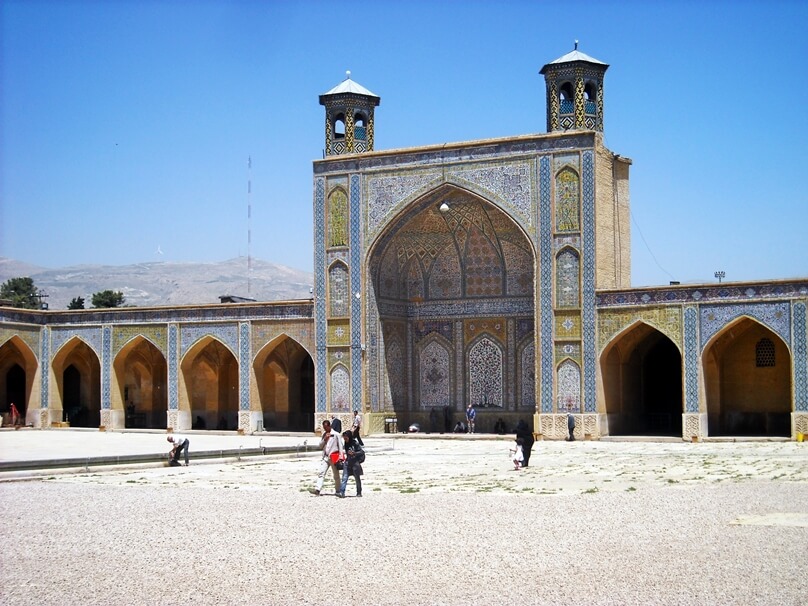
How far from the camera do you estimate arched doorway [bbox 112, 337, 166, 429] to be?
117 feet

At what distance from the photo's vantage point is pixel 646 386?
29359 millimetres

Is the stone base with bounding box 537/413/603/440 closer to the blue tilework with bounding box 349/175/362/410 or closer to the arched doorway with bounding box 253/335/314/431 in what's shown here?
the blue tilework with bounding box 349/175/362/410

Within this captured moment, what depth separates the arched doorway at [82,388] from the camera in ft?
118

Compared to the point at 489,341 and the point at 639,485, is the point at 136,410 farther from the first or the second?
the point at 639,485

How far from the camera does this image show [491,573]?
8922mm

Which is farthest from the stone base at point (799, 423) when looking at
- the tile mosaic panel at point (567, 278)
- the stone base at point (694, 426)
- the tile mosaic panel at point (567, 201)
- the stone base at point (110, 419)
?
the stone base at point (110, 419)

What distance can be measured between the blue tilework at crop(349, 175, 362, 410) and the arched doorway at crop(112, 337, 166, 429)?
881cm

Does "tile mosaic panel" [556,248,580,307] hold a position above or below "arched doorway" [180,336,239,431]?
above

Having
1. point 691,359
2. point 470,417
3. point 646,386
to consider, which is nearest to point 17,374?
point 470,417

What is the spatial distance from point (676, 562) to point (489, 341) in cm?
2139

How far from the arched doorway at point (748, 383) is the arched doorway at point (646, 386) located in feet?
4.29

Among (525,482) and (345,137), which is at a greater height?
(345,137)

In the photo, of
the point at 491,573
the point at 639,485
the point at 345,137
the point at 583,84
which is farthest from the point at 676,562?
the point at 345,137

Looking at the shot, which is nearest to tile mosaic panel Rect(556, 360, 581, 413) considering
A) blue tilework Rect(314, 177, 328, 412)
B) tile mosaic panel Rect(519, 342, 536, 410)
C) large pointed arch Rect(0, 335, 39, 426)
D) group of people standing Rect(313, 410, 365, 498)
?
tile mosaic panel Rect(519, 342, 536, 410)
